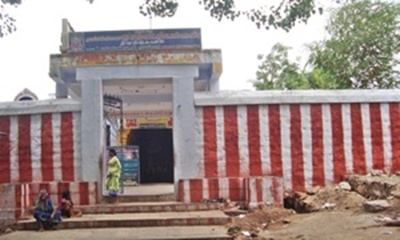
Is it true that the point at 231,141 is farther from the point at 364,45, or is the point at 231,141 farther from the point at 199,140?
the point at 364,45

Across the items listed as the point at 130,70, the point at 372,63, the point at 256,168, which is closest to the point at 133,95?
the point at 130,70

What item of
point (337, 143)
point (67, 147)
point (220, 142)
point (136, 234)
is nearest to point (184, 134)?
point (220, 142)

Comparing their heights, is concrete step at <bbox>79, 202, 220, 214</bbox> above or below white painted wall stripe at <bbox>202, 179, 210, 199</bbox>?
below

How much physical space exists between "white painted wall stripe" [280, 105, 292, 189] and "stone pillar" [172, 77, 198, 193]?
190 cm

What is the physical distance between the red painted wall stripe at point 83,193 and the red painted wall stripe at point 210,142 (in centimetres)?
250

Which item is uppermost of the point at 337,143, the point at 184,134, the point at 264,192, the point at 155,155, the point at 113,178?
the point at 184,134

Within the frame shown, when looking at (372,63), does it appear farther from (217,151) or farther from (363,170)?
(217,151)

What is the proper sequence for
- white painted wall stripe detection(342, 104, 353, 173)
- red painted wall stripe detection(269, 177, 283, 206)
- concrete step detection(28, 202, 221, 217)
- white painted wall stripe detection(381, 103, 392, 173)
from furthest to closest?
white painted wall stripe detection(381, 103, 392, 173) → white painted wall stripe detection(342, 104, 353, 173) → concrete step detection(28, 202, 221, 217) → red painted wall stripe detection(269, 177, 283, 206)

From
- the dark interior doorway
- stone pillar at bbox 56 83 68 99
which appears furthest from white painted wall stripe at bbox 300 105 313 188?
the dark interior doorway

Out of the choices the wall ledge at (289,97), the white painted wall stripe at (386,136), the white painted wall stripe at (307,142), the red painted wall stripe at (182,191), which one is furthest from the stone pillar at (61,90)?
the white painted wall stripe at (386,136)

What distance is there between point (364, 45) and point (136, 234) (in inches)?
520

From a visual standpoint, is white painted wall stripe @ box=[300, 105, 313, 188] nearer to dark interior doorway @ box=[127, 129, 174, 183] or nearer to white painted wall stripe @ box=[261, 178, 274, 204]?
white painted wall stripe @ box=[261, 178, 274, 204]

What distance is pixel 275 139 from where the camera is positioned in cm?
1170

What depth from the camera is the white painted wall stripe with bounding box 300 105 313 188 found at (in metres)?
11.7
